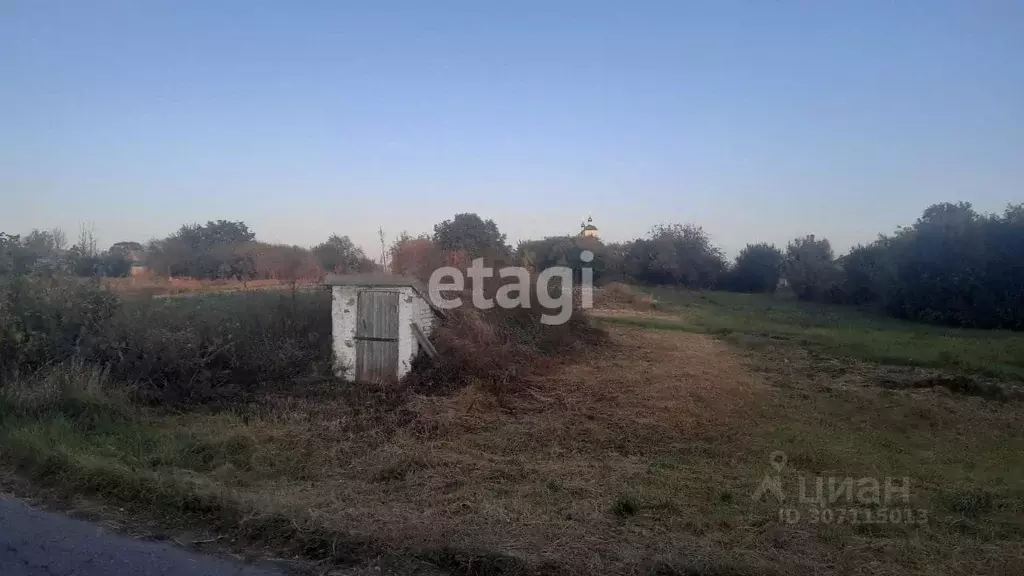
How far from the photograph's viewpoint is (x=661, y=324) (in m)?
20.9

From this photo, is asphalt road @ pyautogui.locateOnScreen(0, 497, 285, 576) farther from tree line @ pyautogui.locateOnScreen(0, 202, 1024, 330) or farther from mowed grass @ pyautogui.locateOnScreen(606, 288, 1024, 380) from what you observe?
mowed grass @ pyautogui.locateOnScreen(606, 288, 1024, 380)

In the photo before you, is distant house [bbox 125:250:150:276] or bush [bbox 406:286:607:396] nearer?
bush [bbox 406:286:607:396]

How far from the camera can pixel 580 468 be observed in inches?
262

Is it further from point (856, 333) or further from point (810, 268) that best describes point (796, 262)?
point (856, 333)

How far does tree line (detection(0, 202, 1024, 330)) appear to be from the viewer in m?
13.4

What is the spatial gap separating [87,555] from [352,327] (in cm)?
670

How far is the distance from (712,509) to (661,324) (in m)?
15.9

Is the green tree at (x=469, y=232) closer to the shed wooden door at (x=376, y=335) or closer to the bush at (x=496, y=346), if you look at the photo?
the bush at (x=496, y=346)

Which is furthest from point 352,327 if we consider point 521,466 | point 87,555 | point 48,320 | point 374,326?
point 87,555

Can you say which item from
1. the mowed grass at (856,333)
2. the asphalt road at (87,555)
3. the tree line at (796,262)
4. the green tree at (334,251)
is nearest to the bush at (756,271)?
the tree line at (796,262)

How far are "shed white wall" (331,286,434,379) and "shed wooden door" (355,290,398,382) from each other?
7 cm

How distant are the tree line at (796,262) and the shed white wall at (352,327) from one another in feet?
4.65

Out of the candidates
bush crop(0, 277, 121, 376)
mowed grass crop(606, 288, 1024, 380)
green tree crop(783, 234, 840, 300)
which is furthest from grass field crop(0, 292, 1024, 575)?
green tree crop(783, 234, 840, 300)

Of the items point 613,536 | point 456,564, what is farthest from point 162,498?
point 613,536
